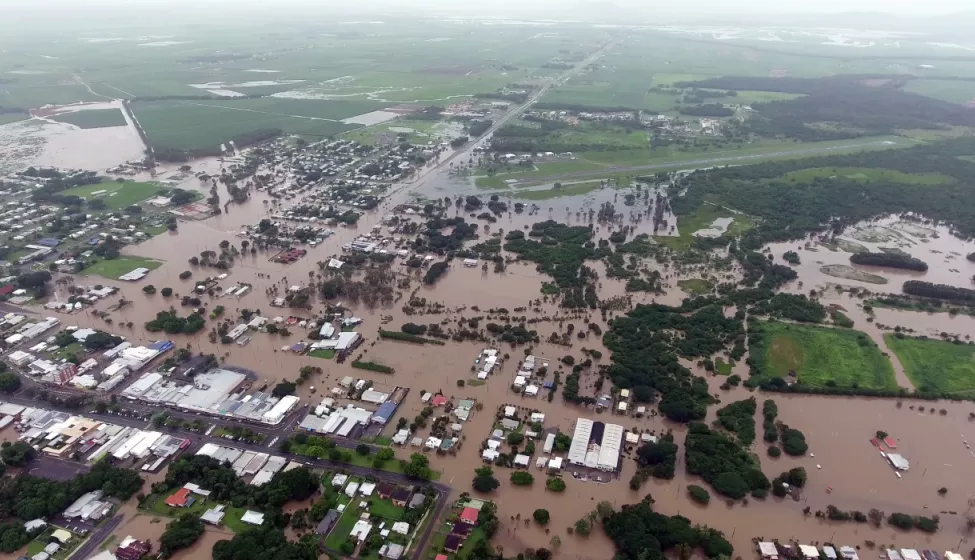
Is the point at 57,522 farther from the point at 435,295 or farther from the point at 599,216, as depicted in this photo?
the point at 599,216

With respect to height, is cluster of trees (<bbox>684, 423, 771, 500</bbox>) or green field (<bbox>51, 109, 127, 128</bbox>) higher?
green field (<bbox>51, 109, 127, 128</bbox>)

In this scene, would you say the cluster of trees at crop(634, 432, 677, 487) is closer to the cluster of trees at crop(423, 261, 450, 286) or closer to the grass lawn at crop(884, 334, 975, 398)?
the grass lawn at crop(884, 334, 975, 398)

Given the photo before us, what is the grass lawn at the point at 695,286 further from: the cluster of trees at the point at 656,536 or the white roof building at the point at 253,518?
the white roof building at the point at 253,518

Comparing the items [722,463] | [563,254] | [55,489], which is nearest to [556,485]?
[722,463]

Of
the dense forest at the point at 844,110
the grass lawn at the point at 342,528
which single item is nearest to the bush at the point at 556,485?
the grass lawn at the point at 342,528

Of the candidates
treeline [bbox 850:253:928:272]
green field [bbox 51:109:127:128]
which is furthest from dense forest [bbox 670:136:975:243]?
green field [bbox 51:109:127:128]

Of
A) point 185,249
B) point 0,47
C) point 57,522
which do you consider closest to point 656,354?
point 57,522
